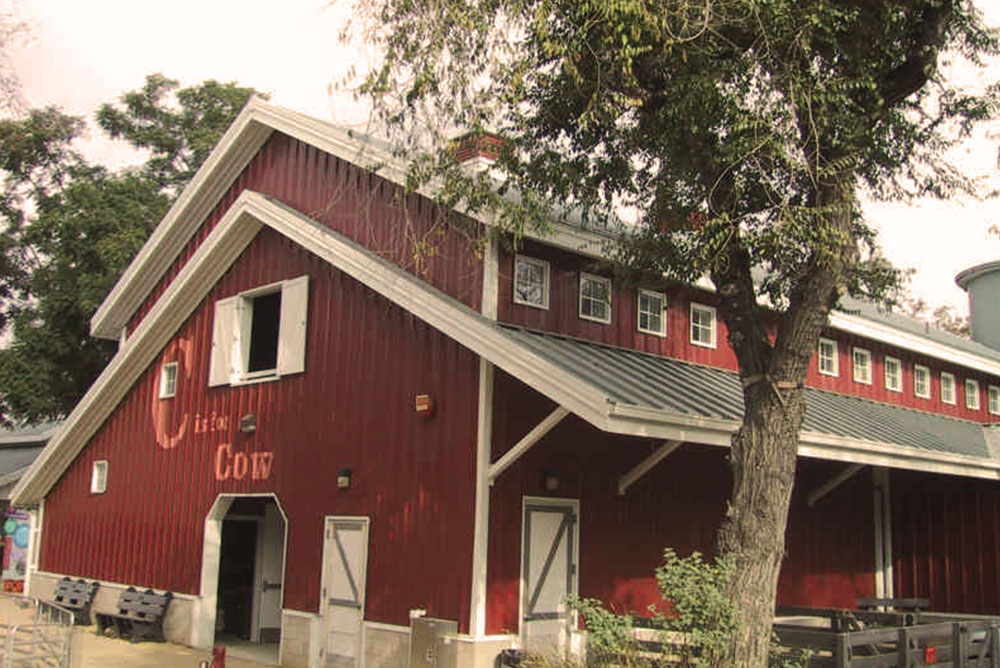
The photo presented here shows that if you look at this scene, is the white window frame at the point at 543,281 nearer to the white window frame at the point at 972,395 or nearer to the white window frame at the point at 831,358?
the white window frame at the point at 831,358

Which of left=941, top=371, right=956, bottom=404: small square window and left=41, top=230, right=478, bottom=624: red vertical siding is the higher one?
left=941, top=371, right=956, bottom=404: small square window

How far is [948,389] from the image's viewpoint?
834 inches

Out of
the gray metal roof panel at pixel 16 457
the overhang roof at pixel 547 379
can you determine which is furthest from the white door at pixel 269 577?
the gray metal roof panel at pixel 16 457

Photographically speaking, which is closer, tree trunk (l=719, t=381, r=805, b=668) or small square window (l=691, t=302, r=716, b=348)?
tree trunk (l=719, t=381, r=805, b=668)

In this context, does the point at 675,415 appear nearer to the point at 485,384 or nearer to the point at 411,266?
the point at 485,384

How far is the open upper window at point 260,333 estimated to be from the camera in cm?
1391

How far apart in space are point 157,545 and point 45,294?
532 inches

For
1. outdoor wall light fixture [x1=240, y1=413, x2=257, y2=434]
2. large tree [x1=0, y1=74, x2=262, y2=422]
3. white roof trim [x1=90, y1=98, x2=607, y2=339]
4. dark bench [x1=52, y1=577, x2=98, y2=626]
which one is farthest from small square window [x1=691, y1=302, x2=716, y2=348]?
large tree [x1=0, y1=74, x2=262, y2=422]

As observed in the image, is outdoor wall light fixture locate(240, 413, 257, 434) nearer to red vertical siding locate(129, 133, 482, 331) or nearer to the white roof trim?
red vertical siding locate(129, 133, 482, 331)

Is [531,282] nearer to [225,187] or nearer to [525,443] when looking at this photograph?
[525,443]

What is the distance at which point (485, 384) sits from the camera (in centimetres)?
1101

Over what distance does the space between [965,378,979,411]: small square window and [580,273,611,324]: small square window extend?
1238cm

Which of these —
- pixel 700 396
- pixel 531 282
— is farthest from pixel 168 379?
pixel 700 396

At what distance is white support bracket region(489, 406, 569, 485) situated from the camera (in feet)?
32.9
